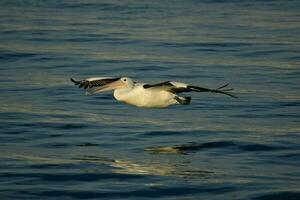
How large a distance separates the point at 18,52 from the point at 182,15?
19.7ft

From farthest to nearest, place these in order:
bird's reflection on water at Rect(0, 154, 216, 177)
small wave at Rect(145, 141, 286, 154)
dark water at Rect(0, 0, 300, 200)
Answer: small wave at Rect(145, 141, 286, 154)
bird's reflection on water at Rect(0, 154, 216, 177)
dark water at Rect(0, 0, 300, 200)

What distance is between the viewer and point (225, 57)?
19656 mm

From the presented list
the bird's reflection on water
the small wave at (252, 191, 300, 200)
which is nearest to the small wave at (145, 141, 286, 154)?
the bird's reflection on water

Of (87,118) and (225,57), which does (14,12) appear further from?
(87,118)

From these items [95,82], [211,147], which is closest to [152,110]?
[95,82]

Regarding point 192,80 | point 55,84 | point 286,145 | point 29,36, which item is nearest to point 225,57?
point 192,80

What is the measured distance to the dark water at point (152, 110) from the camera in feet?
34.5

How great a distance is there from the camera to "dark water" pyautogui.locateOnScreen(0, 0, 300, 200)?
10523 mm

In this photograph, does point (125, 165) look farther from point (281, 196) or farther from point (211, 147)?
point (281, 196)

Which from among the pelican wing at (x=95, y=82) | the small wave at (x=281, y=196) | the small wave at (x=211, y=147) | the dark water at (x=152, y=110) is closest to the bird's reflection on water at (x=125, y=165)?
the dark water at (x=152, y=110)

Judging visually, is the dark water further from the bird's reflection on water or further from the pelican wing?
the pelican wing

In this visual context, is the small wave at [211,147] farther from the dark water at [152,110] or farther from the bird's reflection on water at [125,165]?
the bird's reflection on water at [125,165]

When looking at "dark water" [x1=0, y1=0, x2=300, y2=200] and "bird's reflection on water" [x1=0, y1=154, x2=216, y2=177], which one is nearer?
"dark water" [x1=0, y1=0, x2=300, y2=200]

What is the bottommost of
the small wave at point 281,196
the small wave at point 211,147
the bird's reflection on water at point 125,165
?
the small wave at point 281,196
